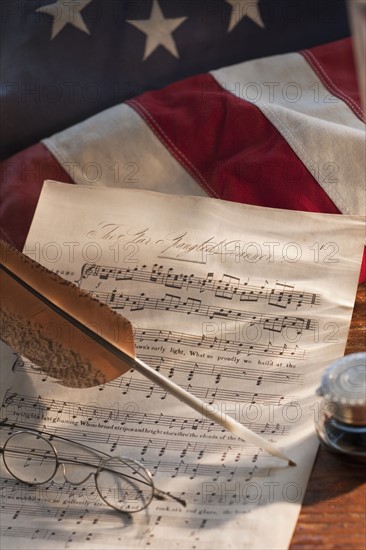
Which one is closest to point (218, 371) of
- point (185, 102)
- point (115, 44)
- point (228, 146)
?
point (228, 146)

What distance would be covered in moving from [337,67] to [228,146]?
29 centimetres

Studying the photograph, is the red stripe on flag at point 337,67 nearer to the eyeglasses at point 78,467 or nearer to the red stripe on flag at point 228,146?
the red stripe on flag at point 228,146

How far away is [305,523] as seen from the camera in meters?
0.91

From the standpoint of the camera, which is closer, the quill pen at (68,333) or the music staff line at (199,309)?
the quill pen at (68,333)

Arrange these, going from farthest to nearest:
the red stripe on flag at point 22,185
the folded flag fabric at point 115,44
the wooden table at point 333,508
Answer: the folded flag fabric at point 115,44 → the red stripe on flag at point 22,185 → the wooden table at point 333,508

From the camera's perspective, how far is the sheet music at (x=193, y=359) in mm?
953

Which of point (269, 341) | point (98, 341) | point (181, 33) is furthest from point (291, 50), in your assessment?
point (98, 341)

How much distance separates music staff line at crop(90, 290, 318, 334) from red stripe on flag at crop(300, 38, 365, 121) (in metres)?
0.55

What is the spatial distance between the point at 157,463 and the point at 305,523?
20 cm

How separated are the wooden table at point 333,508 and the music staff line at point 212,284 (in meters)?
0.26

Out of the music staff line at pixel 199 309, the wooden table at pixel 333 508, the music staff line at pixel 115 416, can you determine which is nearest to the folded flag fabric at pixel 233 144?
the music staff line at pixel 199 309

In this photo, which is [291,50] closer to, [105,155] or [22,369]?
[105,155]

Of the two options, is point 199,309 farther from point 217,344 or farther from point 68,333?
point 68,333

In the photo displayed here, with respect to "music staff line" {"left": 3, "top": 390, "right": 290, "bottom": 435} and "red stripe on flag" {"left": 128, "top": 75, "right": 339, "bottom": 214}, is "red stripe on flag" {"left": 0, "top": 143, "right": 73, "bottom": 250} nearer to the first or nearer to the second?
"red stripe on flag" {"left": 128, "top": 75, "right": 339, "bottom": 214}
